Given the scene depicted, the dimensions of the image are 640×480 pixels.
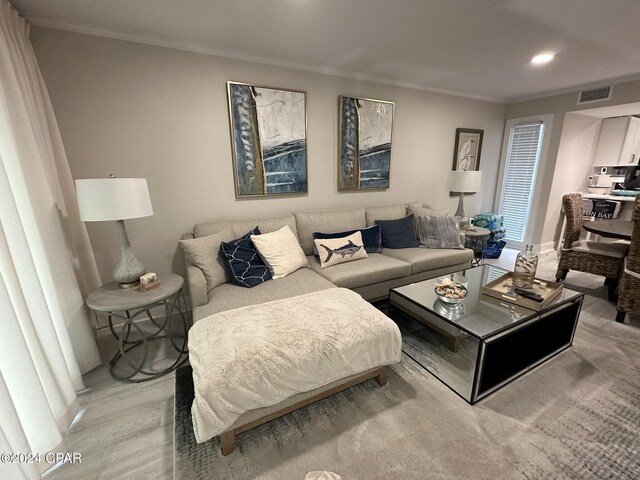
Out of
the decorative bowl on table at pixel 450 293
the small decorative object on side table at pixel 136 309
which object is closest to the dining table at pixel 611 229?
the decorative bowl on table at pixel 450 293

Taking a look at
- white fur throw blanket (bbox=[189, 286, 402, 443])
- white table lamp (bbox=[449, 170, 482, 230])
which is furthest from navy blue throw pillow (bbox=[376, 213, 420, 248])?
white fur throw blanket (bbox=[189, 286, 402, 443])

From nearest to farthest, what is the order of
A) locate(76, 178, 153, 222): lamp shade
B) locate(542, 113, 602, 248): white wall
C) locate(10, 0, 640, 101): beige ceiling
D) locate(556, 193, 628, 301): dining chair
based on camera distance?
locate(76, 178, 153, 222): lamp shade < locate(10, 0, 640, 101): beige ceiling < locate(556, 193, 628, 301): dining chair < locate(542, 113, 602, 248): white wall

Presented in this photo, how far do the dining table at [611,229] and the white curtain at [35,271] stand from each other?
13.6 ft

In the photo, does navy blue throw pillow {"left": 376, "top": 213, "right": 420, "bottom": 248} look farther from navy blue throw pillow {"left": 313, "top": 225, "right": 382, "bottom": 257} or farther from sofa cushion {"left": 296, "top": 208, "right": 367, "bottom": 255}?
sofa cushion {"left": 296, "top": 208, "right": 367, "bottom": 255}

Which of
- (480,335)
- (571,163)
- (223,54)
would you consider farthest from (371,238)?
(571,163)

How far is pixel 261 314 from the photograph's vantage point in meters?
1.69

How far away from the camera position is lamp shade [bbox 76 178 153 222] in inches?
63.5

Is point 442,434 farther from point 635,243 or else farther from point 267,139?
point 267,139

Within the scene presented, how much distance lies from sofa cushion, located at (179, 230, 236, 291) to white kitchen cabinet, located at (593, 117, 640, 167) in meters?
5.91

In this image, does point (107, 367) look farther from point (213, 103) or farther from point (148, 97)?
point (213, 103)

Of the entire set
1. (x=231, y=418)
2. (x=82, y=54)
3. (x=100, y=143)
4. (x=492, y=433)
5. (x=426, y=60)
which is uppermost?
(x=426, y=60)

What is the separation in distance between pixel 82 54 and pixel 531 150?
5.46 m

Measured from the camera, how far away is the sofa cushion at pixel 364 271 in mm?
2389

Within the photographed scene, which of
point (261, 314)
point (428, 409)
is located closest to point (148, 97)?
point (261, 314)
